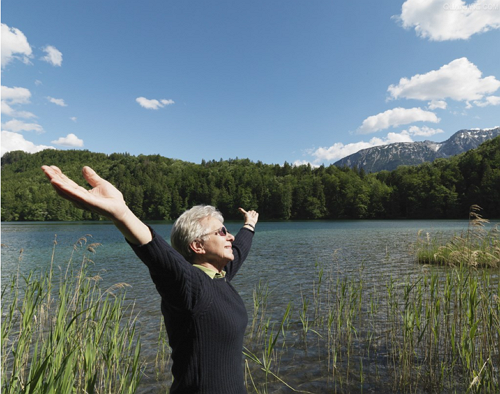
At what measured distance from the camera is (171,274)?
1602mm

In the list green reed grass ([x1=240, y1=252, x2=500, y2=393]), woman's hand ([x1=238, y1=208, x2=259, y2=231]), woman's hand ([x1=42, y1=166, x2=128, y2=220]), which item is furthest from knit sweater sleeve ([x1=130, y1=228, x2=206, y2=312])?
green reed grass ([x1=240, y1=252, x2=500, y2=393])

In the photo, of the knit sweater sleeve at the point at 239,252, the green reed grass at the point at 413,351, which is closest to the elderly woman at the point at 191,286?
the knit sweater sleeve at the point at 239,252

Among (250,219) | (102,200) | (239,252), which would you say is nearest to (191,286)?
(102,200)

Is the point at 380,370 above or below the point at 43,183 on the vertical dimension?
below

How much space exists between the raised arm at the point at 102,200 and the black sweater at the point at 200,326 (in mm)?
136

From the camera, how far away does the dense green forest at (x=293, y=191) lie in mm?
83875

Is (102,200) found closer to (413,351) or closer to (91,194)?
(91,194)

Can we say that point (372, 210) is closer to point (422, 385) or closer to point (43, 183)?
point (422, 385)

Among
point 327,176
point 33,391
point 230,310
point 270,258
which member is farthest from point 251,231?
point 327,176

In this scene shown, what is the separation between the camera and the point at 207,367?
1.86 meters

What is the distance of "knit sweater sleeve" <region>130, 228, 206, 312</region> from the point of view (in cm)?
154

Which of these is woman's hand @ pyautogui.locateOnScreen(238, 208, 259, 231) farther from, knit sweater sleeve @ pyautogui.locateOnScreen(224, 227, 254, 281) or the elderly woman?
the elderly woman

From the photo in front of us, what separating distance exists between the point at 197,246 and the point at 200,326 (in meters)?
0.53

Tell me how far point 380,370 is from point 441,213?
3598 inches
